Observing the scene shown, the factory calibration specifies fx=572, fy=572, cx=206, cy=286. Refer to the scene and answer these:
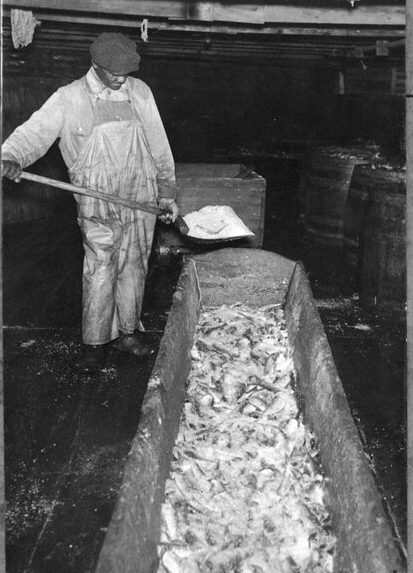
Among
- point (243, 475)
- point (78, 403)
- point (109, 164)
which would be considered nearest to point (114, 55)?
point (109, 164)

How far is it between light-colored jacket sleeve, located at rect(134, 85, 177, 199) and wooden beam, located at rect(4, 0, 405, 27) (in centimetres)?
125

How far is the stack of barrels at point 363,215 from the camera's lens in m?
6.15

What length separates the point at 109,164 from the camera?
470cm

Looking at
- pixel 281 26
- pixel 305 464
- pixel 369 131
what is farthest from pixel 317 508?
pixel 369 131

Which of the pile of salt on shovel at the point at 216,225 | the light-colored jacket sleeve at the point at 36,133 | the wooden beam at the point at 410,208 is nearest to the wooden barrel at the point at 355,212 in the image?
the pile of salt on shovel at the point at 216,225

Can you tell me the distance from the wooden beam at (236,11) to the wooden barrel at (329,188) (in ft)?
9.18

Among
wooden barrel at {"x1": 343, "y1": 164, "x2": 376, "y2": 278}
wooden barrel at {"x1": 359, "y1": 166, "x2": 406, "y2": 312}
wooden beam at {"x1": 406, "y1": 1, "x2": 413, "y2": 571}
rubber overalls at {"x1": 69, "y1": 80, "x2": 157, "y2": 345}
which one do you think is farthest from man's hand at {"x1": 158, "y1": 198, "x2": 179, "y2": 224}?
wooden beam at {"x1": 406, "y1": 1, "x2": 413, "y2": 571}

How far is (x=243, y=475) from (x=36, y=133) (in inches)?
118

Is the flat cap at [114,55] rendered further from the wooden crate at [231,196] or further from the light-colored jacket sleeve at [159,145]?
the wooden crate at [231,196]

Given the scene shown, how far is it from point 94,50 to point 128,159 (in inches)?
34.3

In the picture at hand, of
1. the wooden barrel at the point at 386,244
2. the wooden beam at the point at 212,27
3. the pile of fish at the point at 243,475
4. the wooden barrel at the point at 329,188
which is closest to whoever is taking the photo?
the pile of fish at the point at 243,475

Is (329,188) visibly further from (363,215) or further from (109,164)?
(109,164)

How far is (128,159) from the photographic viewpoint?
188 inches

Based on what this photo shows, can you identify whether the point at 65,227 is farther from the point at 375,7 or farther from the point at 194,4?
the point at 375,7
